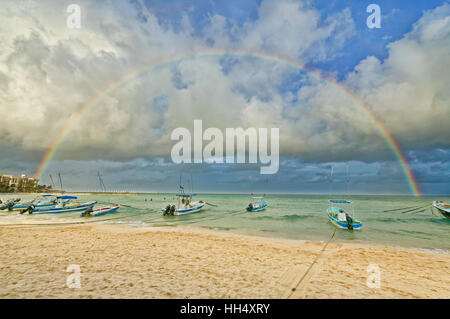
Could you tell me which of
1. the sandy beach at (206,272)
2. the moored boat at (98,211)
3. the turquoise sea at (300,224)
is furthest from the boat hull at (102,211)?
the sandy beach at (206,272)

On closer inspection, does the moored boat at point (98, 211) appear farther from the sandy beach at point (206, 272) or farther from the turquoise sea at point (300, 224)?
the sandy beach at point (206, 272)

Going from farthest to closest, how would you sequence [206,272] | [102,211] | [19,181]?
[19,181] < [102,211] < [206,272]

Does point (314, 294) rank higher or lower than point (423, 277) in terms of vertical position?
higher

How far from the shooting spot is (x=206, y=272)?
889 centimetres

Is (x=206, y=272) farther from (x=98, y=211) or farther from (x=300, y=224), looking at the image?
A: (x=98, y=211)

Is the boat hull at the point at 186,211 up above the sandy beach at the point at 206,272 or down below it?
below

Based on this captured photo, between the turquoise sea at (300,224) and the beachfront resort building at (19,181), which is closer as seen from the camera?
the turquoise sea at (300,224)

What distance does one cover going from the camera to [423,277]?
9469 mm

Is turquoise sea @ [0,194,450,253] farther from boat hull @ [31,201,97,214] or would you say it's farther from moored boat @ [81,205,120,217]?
boat hull @ [31,201,97,214]

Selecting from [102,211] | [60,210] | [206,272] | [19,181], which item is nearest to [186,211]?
[102,211]

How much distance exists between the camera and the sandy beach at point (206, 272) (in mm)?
6930

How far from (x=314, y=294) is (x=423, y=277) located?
21.3 ft
